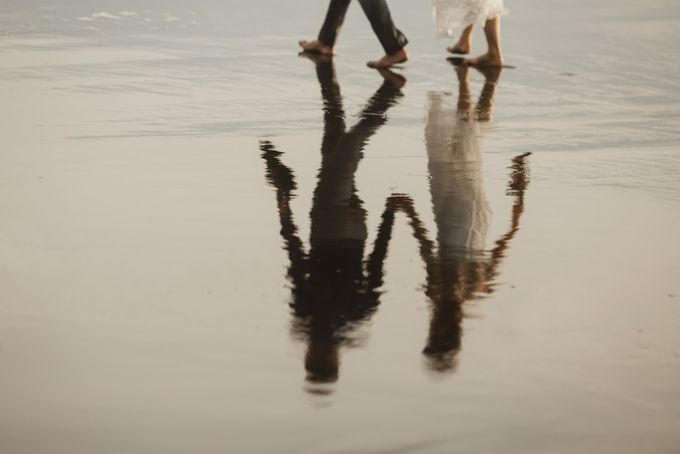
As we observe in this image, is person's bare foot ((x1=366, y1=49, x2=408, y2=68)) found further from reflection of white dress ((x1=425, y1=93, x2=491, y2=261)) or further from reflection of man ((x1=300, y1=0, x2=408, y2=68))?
reflection of white dress ((x1=425, y1=93, x2=491, y2=261))

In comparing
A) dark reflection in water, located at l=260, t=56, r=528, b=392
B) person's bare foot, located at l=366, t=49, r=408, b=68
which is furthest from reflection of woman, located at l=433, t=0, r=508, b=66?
dark reflection in water, located at l=260, t=56, r=528, b=392

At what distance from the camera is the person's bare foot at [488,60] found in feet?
33.9

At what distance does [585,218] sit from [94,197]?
85.5 inches

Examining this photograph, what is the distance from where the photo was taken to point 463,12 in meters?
10.3

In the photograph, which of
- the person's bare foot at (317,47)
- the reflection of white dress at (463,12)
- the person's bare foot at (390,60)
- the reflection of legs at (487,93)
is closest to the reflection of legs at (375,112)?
the person's bare foot at (390,60)

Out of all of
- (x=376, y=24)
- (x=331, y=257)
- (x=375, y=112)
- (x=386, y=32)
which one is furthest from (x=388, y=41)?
(x=331, y=257)

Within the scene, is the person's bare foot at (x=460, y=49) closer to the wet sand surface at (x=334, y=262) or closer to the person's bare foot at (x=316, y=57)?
the person's bare foot at (x=316, y=57)

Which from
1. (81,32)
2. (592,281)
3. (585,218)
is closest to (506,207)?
(585,218)

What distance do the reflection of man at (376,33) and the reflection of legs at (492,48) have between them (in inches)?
24.7

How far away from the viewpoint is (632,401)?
3.58 meters

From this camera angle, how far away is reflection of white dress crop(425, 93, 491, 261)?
5141 mm

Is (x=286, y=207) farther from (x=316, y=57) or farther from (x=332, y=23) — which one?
(x=332, y=23)

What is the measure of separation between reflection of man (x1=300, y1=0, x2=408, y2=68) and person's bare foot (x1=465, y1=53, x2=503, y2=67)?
0.59 m

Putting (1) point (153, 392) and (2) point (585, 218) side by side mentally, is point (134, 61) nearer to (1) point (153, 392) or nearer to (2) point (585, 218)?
(2) point (585, 218)
